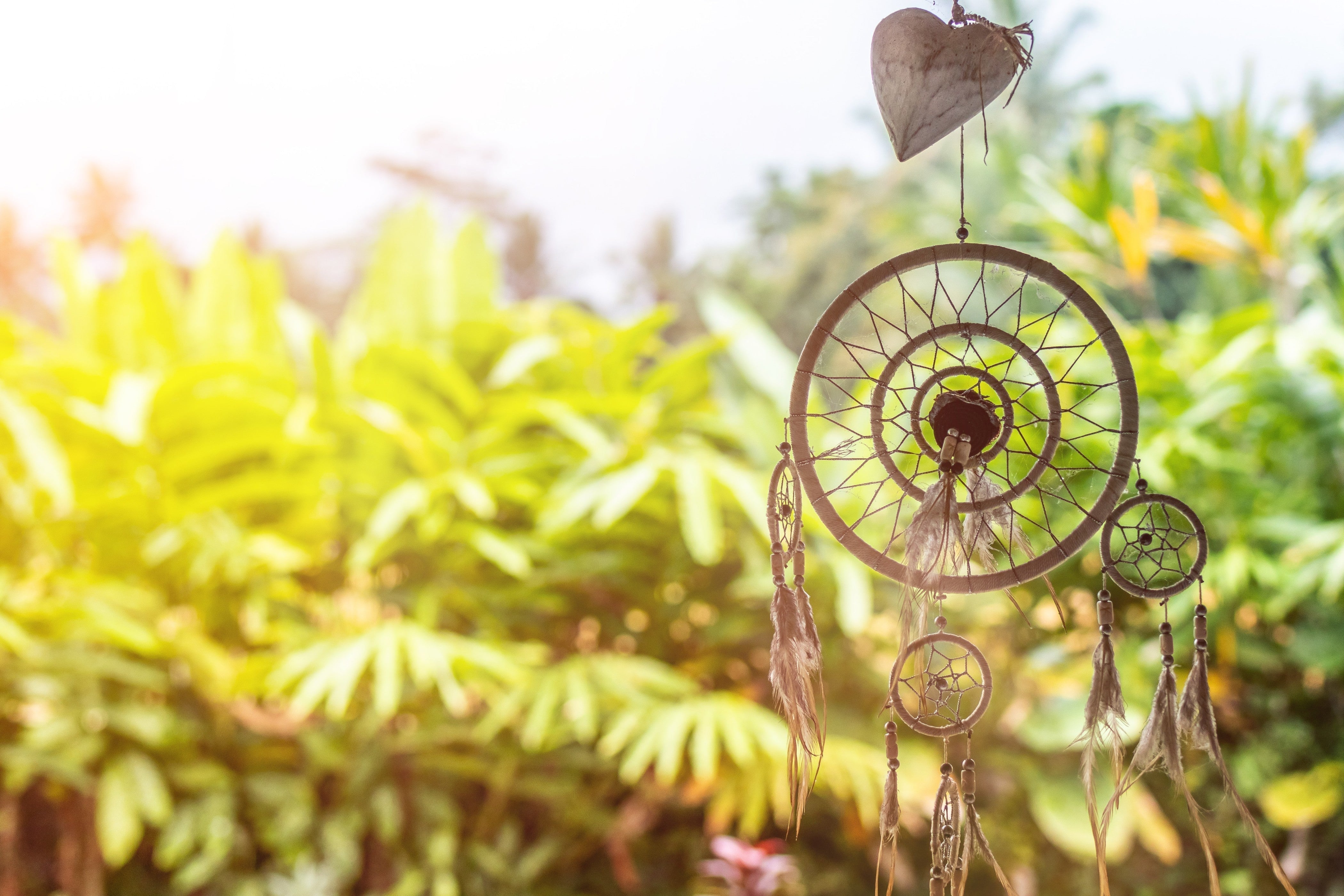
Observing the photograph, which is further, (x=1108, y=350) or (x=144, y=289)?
(x=144, y=289)

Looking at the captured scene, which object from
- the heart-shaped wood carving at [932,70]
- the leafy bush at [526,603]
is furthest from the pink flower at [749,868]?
the heart-shaped wood carving at [932,70]

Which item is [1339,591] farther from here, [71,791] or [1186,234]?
[71,791]

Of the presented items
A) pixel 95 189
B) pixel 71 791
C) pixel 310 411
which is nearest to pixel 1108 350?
pixel 310 411

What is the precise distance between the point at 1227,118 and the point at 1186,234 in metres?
0.44

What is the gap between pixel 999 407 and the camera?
0.86ft

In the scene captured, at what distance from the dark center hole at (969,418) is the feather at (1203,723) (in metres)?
0.10

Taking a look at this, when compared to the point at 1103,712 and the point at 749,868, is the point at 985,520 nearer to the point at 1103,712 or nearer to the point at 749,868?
the point at 1103,712

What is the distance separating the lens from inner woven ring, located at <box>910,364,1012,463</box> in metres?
0.25

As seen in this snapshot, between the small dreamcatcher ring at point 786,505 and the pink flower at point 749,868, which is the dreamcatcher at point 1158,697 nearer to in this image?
the small dreamcatcher ring at point 786,505

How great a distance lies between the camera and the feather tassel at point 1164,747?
27 cm

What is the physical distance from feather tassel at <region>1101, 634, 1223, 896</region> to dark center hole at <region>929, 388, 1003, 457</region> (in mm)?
82

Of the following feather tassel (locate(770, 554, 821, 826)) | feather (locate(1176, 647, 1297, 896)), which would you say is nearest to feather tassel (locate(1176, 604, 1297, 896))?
feather (locate(1176, 647, 1297, 896))

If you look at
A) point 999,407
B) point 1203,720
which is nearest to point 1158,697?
point 1203,720

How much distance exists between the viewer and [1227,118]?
1453 millimetres
